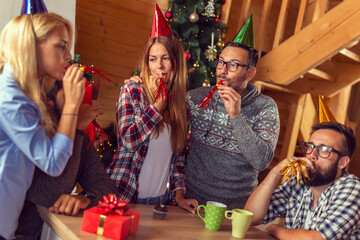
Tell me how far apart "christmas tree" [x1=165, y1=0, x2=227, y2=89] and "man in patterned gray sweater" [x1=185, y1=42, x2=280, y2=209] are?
1.04 metres

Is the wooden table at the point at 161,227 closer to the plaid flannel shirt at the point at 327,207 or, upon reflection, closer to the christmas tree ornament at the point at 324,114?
the plaid flannel shirt at the point at 327,207

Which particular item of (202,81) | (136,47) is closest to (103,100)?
(136,47)

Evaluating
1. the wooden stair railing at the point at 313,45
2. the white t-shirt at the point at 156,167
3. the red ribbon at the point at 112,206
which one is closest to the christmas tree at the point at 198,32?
the wooden stair railing at the point at 313,45

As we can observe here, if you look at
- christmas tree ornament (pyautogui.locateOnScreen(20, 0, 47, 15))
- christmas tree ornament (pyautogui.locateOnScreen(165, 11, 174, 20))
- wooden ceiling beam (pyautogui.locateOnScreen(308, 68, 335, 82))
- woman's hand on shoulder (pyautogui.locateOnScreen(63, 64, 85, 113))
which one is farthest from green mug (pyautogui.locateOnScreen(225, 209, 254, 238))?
wooden ceiling beam (pyautogui.locateOnScreen(308, 68, 335, 82))

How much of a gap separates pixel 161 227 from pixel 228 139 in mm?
714

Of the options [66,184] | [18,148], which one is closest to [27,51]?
[18,148]

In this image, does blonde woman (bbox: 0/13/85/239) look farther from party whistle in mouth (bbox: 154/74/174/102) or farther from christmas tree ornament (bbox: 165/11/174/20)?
christmas tree ornament (bbox: 165/11/174/20)

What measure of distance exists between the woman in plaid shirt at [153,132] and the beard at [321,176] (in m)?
0.48

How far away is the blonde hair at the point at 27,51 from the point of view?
1.09 meters

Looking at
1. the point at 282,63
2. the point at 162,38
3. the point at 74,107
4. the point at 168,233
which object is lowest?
the point at 168,233

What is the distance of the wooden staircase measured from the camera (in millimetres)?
2975

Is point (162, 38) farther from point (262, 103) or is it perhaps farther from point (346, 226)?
point (346, 226)

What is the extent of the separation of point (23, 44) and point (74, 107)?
0.23 m

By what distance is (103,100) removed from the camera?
339 centimetres
